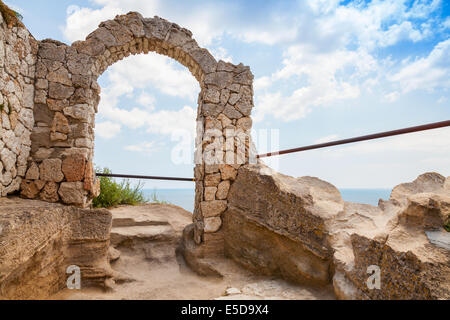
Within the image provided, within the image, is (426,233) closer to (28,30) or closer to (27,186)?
(27,186)

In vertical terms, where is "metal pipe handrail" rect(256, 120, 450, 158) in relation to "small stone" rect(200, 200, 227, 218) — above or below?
above

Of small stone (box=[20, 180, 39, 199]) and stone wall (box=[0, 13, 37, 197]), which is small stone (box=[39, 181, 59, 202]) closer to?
small stone (box=[20, 180, 39, 199])

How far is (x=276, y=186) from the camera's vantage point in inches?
104

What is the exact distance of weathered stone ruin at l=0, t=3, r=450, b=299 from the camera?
165cm

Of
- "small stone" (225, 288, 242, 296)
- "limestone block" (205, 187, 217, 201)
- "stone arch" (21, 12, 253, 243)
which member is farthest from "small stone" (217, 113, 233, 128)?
"small stone" (225, 288, 242, 296)

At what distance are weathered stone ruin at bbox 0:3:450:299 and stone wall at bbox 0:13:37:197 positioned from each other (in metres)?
0.01

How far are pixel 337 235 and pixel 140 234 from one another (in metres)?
2.80

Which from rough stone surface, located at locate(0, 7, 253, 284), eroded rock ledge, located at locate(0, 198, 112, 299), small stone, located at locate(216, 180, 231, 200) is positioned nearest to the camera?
eroded rock ledge, located at locate(0, 198, 112, 299)

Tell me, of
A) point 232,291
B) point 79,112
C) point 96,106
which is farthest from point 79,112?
point 232,291

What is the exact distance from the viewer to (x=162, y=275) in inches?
119

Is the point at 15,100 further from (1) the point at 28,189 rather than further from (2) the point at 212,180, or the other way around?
(2) the point at 212,180

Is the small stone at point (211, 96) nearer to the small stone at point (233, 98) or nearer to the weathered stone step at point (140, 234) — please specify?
the small stone at point (233, 98)

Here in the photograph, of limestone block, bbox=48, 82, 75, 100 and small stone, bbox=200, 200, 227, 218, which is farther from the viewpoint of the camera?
small stone, bbox=200, 200, 227, 218
